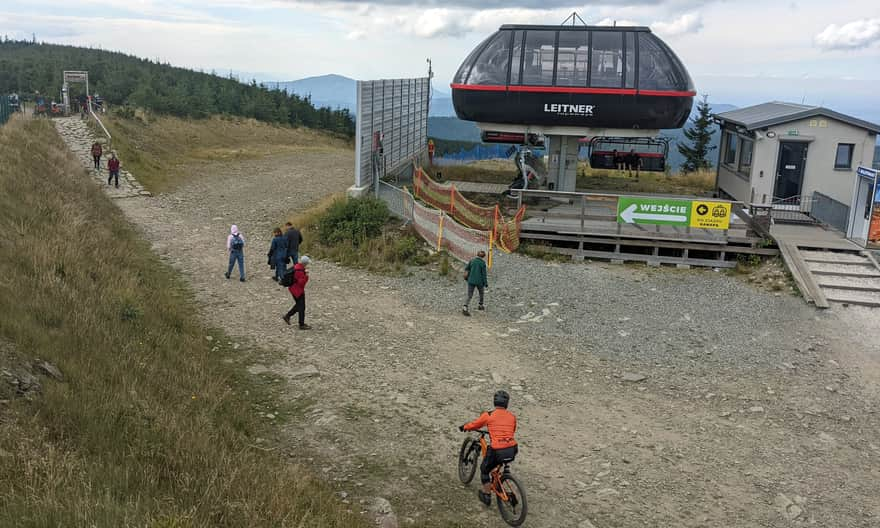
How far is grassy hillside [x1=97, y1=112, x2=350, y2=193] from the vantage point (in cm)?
2961

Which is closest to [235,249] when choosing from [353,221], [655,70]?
[353,221]

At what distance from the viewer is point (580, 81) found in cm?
2155

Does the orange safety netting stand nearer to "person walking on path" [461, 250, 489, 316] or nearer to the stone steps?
"person walking on path" [461, 250, 489, 316]

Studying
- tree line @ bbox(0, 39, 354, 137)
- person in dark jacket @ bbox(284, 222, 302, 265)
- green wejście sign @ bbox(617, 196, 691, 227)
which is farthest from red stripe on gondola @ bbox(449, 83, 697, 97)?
tree line @ bbox(0, 39, 354, 137)

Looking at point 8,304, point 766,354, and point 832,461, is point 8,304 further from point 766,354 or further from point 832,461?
point 766,354

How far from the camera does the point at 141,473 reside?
6.34m

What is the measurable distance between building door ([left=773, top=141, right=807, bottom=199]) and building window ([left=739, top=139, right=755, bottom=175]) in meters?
1.06

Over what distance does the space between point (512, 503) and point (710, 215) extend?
13.0 metres

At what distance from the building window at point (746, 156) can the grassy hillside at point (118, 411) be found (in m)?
17.7

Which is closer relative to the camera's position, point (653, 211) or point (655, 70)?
point (653, 211)

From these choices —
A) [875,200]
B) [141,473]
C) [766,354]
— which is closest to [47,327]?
[141,473]

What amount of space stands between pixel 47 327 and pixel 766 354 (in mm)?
11829

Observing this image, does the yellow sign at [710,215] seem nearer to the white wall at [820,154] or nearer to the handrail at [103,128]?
the white wall at [820,154]

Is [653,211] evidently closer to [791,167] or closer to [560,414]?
[791,167]
